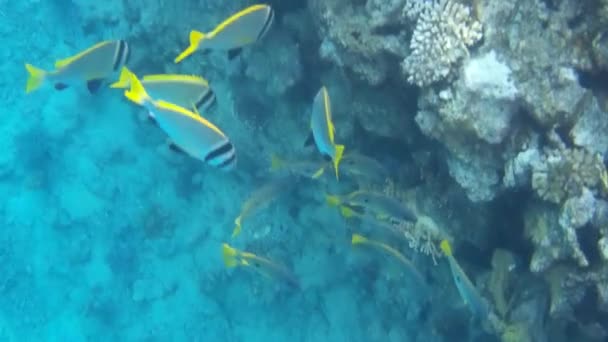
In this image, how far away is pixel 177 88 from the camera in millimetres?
3918

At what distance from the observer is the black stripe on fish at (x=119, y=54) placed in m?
4.35

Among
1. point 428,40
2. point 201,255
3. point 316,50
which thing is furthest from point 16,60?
point 428,40

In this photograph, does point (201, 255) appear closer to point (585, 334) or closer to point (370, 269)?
point (370, 269)

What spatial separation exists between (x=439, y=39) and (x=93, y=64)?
282cm

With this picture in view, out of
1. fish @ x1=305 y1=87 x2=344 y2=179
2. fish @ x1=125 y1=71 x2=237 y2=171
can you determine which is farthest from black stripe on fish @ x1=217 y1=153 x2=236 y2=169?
fish @ x1=305 y1=87 x2=344 y2=179

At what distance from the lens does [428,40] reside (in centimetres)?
378

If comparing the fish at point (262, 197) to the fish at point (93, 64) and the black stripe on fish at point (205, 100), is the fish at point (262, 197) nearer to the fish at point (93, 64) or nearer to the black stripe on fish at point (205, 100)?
the black stripe on fish at point (205, 100)

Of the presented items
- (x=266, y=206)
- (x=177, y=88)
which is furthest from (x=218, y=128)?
(x=266, y=206)

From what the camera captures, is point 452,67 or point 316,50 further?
point 316,50

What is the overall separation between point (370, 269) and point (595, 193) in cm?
350

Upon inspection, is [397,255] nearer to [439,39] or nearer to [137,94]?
[439,39]

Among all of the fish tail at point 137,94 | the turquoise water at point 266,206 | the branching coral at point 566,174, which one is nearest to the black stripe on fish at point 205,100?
the fish tail at point 137,94

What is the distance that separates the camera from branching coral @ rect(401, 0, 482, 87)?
12.1 feet

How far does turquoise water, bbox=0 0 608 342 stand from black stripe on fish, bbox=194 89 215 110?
1.19m
